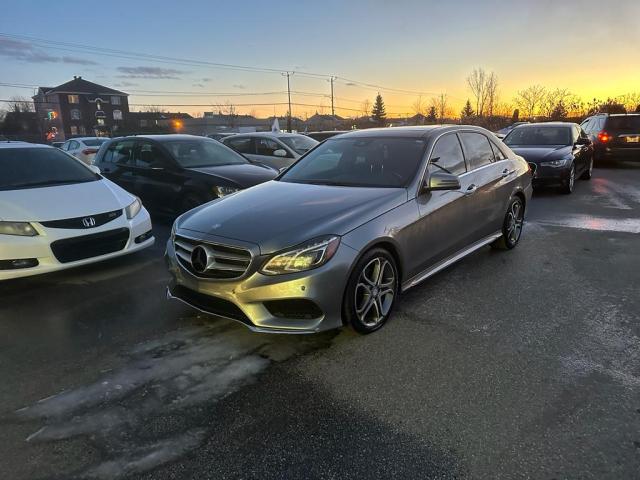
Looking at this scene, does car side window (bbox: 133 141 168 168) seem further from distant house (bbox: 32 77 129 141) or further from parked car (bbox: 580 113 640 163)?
distant house (bbox: 32 77 129 141)

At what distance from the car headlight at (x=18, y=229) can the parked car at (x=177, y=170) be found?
2.81 m

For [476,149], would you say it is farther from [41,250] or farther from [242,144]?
[242,144]

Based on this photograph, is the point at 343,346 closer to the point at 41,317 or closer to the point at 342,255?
the point at 342,255

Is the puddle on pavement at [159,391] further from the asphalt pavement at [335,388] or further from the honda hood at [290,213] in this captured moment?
the honda hood at [290,213]

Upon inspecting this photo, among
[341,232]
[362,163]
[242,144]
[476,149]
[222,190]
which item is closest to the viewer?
[341,232]

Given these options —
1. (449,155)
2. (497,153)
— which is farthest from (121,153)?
(497,153)

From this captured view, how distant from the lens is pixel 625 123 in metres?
14.5

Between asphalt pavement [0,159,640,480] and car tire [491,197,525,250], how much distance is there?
107 centimetres

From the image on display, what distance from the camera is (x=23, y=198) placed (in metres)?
4.92

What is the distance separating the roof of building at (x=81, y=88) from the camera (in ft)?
273

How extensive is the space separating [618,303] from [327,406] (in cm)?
311

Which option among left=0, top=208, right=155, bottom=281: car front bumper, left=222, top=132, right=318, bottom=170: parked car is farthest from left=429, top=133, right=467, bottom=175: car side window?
left=222, top=132, right=318, bottom=170: parked car

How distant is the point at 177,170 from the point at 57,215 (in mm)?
2934

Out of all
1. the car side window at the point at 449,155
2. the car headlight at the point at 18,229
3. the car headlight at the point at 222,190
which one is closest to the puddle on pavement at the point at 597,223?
the car side window at the point at 449,155
